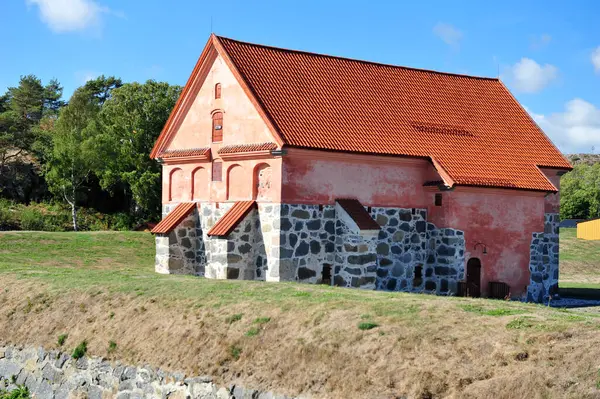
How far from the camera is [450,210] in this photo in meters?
27.6

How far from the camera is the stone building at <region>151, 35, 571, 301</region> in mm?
25484

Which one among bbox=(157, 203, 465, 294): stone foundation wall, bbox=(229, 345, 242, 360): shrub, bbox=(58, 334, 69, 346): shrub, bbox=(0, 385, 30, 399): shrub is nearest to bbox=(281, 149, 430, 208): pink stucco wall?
bbox=(157, 203, 465, 294): stone foundation wall

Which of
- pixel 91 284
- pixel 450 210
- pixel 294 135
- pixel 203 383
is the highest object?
pixel 294 135

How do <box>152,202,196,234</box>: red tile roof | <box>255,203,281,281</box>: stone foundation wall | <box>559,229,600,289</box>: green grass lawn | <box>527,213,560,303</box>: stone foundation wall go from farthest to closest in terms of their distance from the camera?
<box>559,229,600,289</box>: green grass lawn, <box>527,213,560,303</box>: stone foundation wall, <box>152,202,196,234</box>: red tile roof, <box>255,203,281,281</box>: stone foundation wall

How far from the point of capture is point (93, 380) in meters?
18.5

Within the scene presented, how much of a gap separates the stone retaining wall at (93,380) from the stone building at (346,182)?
7003mm

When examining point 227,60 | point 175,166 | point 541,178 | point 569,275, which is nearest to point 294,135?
point 227,60

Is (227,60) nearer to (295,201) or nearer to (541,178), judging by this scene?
(295,201)

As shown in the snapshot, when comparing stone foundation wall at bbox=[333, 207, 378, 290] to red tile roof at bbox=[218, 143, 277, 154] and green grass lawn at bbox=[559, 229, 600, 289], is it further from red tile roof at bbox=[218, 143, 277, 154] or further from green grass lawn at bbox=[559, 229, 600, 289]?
green grass lawn at bbox=[559, 229, 600, 289]

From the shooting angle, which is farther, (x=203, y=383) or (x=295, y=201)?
(x=295, y=201)

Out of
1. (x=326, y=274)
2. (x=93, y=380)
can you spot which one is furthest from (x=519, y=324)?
(x=326, y=274)

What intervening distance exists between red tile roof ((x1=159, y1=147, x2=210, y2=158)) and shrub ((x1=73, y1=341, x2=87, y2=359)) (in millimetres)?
10104

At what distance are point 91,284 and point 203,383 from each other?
23.9 feet

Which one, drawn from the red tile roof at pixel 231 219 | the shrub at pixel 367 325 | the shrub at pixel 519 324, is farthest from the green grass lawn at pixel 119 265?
the shrub at pixel 519 324
